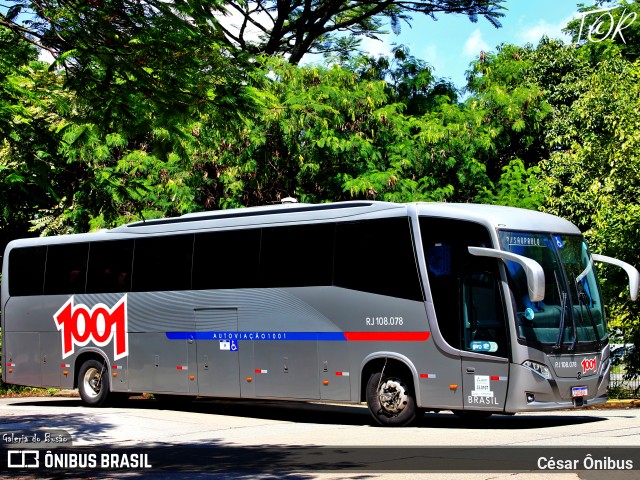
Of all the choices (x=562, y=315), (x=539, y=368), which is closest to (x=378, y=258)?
(x=562, y=315)

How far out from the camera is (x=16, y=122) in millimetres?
11383

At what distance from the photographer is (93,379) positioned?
21.9m

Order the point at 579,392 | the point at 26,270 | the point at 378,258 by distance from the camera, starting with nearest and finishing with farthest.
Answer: the point at 579,392, the point at 378,258, the point at 26,270

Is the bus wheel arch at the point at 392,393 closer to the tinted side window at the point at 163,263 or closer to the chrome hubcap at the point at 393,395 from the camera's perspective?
the chrome hubcap at the point at 393,395

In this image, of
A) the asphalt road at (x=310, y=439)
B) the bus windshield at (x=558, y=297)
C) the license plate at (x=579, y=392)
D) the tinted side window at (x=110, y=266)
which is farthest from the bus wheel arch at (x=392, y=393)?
the tinted side window at (x=110, y=266)

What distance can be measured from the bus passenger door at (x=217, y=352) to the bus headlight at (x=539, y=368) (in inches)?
238

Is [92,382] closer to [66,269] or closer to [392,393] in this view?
[66,269]

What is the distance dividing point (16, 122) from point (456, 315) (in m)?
7.48

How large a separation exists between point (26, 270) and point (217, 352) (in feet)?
21.1

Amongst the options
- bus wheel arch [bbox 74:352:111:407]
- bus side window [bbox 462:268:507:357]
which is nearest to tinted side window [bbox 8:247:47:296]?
bus wheel arch [bbox 74:352:111:407]

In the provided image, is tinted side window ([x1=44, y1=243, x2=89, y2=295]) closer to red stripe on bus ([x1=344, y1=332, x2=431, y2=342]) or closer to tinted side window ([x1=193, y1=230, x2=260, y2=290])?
tinted side window ([x1=193, y1=230, x2=260, y2=290])

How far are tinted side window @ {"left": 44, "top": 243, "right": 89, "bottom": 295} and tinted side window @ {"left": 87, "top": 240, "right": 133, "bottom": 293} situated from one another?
23cm

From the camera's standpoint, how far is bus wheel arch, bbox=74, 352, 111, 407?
2159 cm

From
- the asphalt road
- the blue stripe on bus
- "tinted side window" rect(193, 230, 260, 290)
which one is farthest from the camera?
"tinted side window" rect(193, 230, 260, 290)
